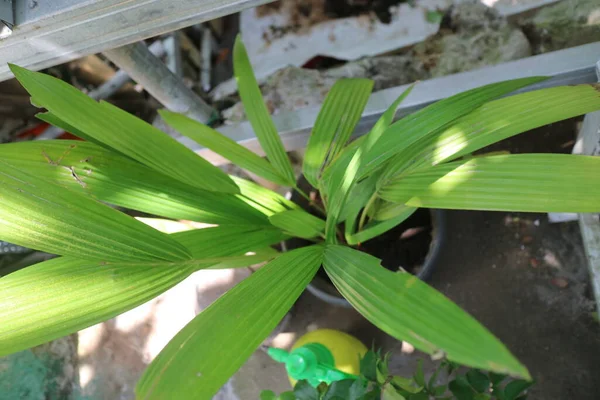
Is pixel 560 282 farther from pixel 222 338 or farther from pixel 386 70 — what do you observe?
pixel 222 338

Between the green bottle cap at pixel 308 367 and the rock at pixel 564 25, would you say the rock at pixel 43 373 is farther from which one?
the rock at pixel 564 25

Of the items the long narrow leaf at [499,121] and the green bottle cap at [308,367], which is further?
the green bottle cap at [308,367]

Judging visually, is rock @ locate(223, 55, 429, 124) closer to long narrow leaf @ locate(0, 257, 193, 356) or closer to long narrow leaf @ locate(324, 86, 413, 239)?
long narrow leaf @ locate(324, 86, 413, 239)

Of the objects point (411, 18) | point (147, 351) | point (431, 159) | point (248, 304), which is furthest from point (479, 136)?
point (147, 351)

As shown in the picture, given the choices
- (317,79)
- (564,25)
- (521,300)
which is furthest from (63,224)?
(564,25)

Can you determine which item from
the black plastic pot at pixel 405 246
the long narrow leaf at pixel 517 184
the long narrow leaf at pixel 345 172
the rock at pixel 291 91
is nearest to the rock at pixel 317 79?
the rock at pixel 291 91

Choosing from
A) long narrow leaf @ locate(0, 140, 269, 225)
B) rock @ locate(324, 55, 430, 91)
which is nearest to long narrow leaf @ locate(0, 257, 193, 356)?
long narrow leaf @ locate(0, 140, 269, 225)
